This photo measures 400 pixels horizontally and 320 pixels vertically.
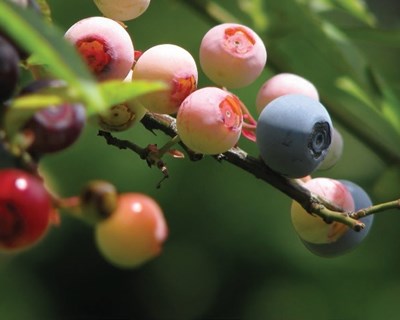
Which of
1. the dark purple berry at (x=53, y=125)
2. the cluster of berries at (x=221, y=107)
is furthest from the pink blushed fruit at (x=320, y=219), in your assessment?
the dark purple berry at (x=53, y=125)

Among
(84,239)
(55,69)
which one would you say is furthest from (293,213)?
(84,239)

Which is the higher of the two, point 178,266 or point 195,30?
point 195,30

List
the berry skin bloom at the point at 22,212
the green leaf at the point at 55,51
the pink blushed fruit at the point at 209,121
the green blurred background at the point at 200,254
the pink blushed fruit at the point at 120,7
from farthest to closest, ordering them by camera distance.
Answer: the green blurred background at the point at 200,254 → the pink blushed fruit at the point at 120,7 → the pink blushed fruit at the point at 209,121 → the berry skin bloom at the point at 22,212 → the green leaf at the point at 55,51

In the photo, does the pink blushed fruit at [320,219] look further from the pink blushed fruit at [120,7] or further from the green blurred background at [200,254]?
the green blurred background at [200,254]

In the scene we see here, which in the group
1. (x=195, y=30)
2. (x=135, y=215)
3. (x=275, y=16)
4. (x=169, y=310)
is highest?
(x=135, y=215)

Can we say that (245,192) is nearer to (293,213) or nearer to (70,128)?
(293,213)

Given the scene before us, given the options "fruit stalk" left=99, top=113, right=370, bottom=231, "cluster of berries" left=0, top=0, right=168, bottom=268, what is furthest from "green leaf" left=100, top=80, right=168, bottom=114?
"fruit stalk" left=99, top=113, right=370, bottom=231
